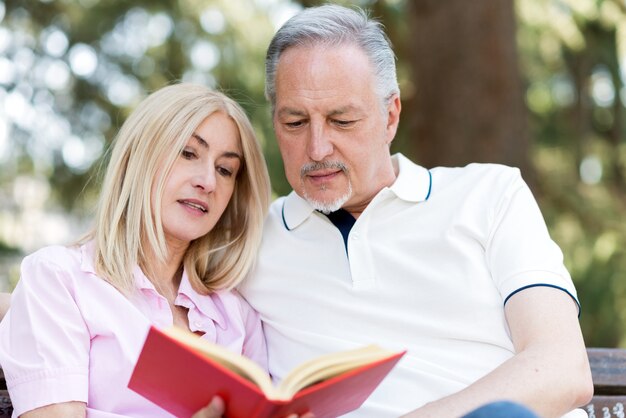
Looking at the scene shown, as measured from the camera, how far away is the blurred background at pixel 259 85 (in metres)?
5.97

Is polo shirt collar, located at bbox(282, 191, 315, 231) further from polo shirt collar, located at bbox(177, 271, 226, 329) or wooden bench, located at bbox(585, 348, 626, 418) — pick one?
wooden bench, located at bbox(585, 348, 626, 418)

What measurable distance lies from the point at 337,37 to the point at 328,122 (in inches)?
11.3

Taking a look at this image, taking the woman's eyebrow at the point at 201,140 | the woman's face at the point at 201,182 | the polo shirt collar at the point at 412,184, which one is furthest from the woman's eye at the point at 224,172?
the polo shirt collar at the point at 412,184

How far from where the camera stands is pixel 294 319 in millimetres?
2947

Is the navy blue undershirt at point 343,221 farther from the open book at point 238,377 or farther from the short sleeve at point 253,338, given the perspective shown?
the open book at point 238,377

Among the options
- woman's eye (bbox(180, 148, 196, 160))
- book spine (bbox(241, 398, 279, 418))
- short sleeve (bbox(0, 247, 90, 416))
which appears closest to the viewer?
book spine (bbox(241, 398, 279, 418))

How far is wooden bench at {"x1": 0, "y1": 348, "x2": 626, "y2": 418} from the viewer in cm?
315

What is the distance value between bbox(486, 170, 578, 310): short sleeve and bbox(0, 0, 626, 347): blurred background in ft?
9.96

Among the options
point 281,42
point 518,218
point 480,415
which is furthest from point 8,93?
point 480,415

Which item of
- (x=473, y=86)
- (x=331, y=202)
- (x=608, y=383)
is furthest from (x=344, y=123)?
(x=473, y=86)

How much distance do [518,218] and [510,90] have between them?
332cm

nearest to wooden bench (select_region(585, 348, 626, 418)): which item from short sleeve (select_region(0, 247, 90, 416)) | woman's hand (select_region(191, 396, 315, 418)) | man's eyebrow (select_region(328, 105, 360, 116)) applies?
man's eyebrow (select_region(328, 105, 360, 116))

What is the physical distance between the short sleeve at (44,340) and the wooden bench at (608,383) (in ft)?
5.79

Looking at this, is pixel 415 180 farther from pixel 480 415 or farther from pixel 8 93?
pixel 8 93
